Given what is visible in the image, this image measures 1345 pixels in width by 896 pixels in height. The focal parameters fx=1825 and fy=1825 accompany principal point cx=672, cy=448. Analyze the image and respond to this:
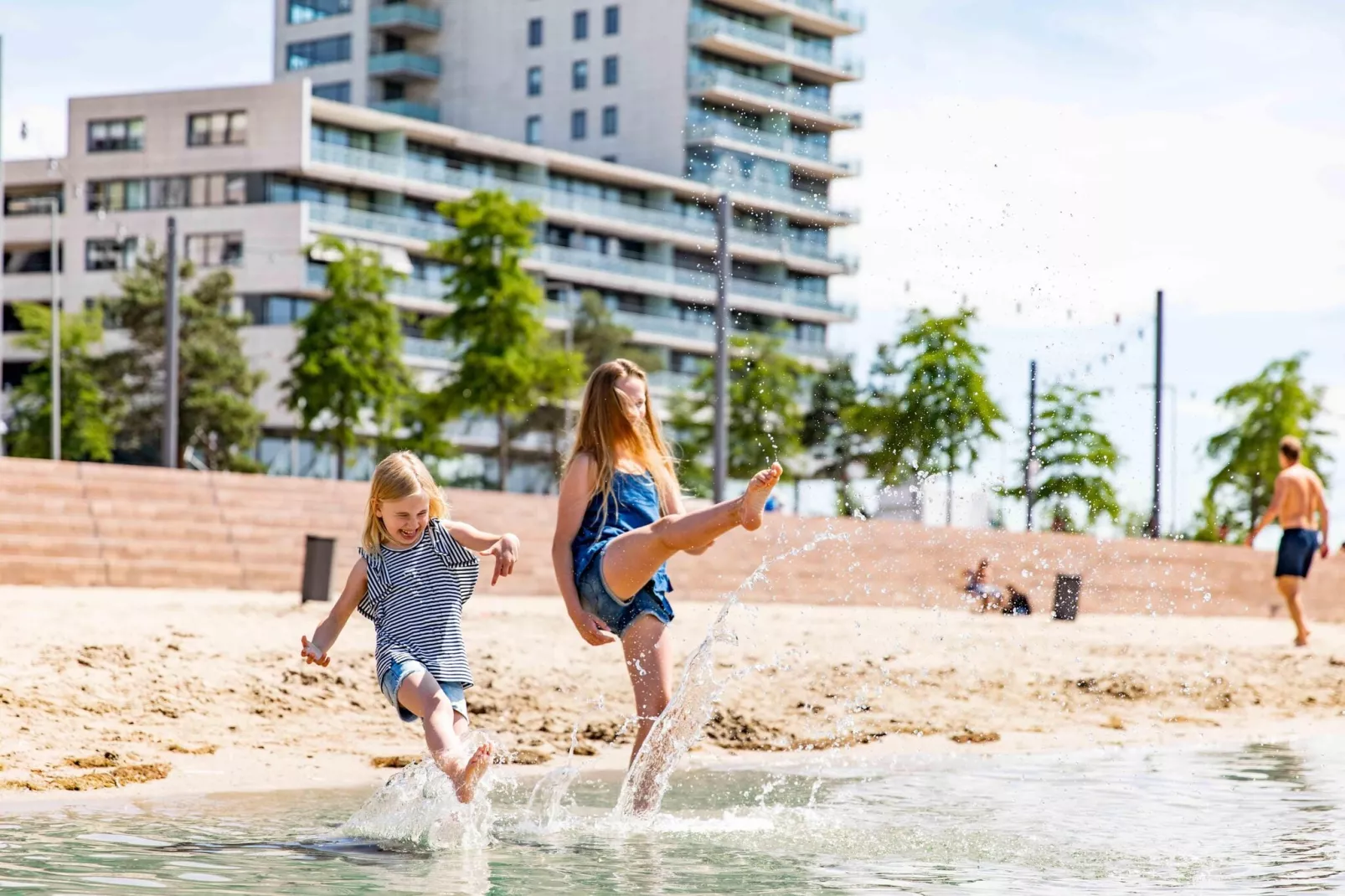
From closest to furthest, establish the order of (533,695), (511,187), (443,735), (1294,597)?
(443,735) → (533,695) → (1294,597) → (511,187)

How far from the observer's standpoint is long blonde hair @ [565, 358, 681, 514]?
6.73m

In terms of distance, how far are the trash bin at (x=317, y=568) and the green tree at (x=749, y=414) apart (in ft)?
151

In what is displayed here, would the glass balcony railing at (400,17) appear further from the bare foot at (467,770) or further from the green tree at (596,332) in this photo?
the bare foot at (467,770)

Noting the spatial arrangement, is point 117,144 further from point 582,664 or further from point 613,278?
point 582,664

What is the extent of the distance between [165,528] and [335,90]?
238 ft

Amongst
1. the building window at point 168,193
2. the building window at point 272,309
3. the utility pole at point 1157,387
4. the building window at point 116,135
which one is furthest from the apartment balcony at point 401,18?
the utility pole at point 1157,387

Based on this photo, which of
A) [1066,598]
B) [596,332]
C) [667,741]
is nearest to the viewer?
[667,741]

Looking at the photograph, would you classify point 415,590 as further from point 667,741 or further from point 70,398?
point 70,398

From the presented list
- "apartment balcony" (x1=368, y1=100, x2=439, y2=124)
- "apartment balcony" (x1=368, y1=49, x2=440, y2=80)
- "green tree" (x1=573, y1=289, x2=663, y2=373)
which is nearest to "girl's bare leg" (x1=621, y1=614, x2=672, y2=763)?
"green tree" (x1=573, y1=289, x2=663, y2=373)

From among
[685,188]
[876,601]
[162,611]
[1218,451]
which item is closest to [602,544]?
[162,611]

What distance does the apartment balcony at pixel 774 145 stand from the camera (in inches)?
3278

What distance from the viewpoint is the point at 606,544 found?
660 centimetres

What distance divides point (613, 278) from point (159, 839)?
7371cm

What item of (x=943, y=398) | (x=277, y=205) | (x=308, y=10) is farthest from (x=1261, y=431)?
(x=308, y=10)
